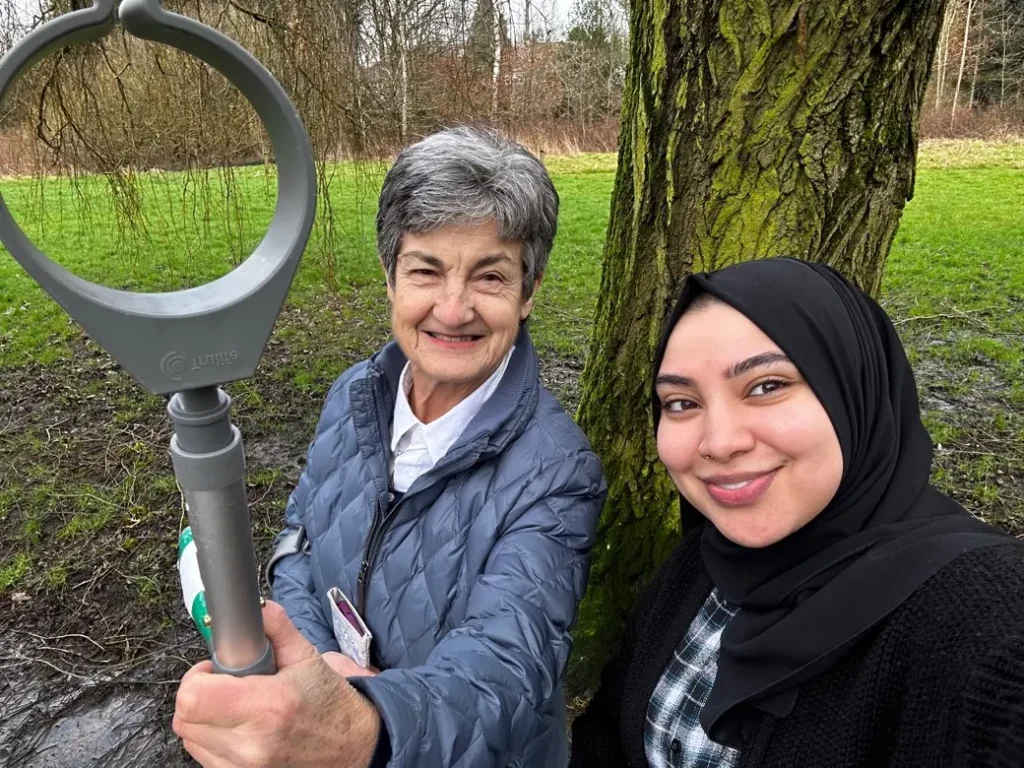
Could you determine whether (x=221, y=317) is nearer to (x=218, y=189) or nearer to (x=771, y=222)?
(x=771, y=222)

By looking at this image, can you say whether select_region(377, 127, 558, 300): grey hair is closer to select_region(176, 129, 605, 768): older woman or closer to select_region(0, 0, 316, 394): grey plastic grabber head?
select_region(176, 129, 605, 768): older woman

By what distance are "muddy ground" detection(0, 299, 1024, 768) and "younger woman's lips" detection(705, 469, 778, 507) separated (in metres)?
2.26

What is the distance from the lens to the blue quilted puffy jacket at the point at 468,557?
3.71 ft

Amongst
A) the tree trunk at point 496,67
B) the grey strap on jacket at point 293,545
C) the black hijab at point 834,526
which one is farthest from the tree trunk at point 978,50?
the grey strap on jacket at point 293,545

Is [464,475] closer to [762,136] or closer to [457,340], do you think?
[457,340]

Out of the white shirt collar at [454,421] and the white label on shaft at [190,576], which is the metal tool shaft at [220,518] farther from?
the white shirt collar at [454,421]

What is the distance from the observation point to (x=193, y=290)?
65cm

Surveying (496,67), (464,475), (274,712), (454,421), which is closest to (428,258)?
(454,421)

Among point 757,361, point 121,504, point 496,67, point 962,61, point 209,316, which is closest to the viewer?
point 209,316

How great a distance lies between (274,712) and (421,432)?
0.89 m

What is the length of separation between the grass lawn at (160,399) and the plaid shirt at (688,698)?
1579mm

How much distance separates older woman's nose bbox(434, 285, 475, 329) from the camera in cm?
144

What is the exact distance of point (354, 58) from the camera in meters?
3.73

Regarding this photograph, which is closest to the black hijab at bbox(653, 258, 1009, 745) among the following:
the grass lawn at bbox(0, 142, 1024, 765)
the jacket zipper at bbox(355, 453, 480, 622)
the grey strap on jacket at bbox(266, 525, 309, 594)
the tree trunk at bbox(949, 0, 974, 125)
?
the jacket zipper at bbox(355, 453, 480, 622)
